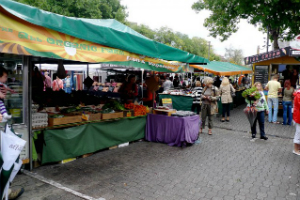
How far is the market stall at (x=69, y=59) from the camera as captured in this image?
11.8 feet

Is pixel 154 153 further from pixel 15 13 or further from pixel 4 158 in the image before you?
pixel 15 13

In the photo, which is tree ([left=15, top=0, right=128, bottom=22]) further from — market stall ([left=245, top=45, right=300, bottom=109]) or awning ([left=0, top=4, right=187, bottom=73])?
market stall ([left=245, top=45, right=300, bottom=109])

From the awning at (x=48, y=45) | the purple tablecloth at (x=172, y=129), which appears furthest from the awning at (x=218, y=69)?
the awning at (x=48, y=45)

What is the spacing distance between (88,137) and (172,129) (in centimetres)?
237

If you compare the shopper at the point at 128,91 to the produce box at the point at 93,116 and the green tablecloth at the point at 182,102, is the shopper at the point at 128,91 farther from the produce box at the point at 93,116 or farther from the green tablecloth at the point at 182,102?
the green tablecloth at the point at 182,102

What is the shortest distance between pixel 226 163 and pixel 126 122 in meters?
2.74

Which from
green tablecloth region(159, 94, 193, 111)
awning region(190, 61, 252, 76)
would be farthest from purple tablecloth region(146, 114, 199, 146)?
awning region(190, 61, 252, 76)

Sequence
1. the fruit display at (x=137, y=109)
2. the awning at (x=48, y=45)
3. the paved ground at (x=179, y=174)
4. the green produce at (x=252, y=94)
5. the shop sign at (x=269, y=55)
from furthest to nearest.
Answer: the shop sign at (x=269, y=55)
the green produce at (x=252, y=94)
the fruit display at (x=137, y=109)
the paved ground at (x=179, y=174)
the awning at (x=48, y=45)

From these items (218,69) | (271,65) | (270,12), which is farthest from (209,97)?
(271,65)

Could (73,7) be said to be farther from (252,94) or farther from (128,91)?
(252,94)

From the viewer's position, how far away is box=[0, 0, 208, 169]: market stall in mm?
3594

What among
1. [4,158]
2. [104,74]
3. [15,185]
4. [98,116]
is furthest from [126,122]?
[104,74]

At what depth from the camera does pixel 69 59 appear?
4168 mm

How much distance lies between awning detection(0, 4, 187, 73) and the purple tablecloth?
82.2 inches
